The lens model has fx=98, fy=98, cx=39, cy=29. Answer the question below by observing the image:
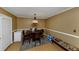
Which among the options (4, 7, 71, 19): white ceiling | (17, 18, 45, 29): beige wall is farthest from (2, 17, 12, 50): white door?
(17, 18, 45, 29): beige wall

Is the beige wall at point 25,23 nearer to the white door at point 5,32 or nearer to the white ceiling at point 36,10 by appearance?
the white ceiling at point 36,10

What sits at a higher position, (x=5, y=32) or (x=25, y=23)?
(x=25, y=23)

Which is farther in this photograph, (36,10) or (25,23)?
(25,23)

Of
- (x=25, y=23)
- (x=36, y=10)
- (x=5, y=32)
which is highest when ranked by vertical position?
(x=36, y=10)

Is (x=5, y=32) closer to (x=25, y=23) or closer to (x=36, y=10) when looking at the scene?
(x=36, y=10)

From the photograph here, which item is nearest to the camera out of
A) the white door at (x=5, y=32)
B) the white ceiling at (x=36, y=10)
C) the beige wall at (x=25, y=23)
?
the white ceiling at (x=36, y=10)

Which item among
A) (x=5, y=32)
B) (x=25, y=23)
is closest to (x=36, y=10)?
(x=5, y=32)

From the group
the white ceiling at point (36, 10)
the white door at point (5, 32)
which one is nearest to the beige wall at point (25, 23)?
the white ceiling at point (36, 10)

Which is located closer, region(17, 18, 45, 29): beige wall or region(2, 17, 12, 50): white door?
region(2, 17, 12, 50): white door

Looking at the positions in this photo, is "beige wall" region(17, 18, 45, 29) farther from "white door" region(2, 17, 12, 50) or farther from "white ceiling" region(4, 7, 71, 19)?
"white door" region(2, 17, 12, 50)

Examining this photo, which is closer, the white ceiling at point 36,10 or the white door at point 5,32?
the white ceiling at point 36,10
